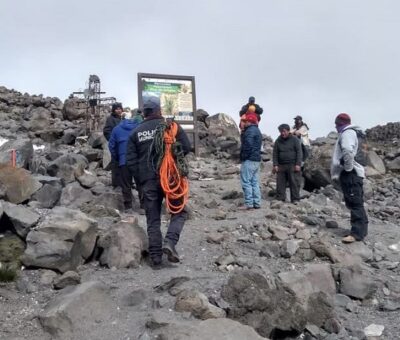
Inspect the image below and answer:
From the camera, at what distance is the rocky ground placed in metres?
5.34

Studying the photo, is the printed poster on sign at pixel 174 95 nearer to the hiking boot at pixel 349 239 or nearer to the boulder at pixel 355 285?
the hiking boot at pixel 349 239

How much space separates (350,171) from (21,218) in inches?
190

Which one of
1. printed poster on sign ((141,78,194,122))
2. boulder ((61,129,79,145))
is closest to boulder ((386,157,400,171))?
printed poster on sign ((141,78,194,122))

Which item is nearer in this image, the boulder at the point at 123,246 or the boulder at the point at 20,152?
the boulder at the point at 123,246

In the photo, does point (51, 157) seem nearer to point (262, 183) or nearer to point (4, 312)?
point (262, 183)

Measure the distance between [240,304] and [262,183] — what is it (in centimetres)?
872

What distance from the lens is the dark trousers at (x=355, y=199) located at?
8.67 metres

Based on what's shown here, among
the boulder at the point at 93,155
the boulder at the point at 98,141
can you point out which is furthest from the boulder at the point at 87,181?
the boulder at the point at 98,141

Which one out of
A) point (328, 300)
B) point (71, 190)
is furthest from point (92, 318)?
point (71, 190)

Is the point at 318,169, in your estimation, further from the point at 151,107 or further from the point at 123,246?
the point at 123,246

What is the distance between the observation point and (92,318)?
5367mm

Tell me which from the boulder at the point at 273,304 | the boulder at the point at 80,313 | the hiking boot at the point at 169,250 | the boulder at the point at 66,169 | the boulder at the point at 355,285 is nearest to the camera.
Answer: the boulder at the point at 80,313

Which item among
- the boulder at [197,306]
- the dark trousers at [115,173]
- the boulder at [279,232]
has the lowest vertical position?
the boulder at [197,306]

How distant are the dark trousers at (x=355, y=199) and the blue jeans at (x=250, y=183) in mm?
2329
